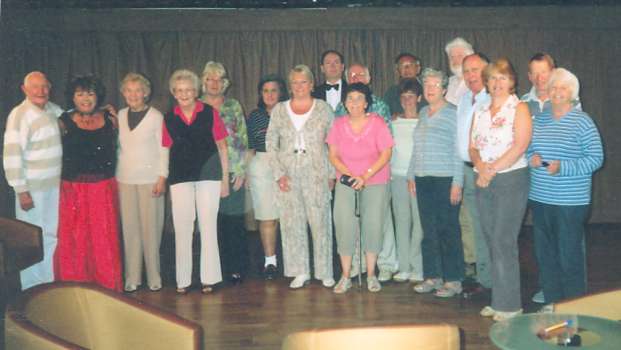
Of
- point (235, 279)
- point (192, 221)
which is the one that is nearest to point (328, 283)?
point (235, 279)

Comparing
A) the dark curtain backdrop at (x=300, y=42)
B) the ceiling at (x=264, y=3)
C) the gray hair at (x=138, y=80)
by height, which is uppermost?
A: the ceiling at (x=264, y=3)

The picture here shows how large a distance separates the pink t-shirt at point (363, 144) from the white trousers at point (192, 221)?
916 mm

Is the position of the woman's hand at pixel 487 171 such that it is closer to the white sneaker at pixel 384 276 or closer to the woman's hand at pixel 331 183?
the woman's hand at pixel 331 183

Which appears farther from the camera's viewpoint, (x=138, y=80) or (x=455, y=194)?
(x=138, y=80)

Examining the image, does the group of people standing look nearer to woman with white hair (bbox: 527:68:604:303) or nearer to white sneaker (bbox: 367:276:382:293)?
white sneaker (bbox: 367:276:382:293)

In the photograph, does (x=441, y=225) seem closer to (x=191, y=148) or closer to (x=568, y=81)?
(x=568, y=81)

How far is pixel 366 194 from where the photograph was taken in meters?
5.02

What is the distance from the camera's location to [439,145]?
4.75m

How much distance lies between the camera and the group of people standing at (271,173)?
15.7ft

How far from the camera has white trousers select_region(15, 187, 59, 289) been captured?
4.88 meters

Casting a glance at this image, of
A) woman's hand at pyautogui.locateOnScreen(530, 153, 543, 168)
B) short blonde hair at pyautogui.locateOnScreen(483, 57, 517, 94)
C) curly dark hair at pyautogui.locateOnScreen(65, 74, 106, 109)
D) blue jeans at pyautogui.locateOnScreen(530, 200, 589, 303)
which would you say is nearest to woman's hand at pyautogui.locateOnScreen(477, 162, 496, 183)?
woman's hand at pyautogui.locateOnScreen(530, 153, 543, 168)

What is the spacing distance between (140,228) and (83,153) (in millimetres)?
683

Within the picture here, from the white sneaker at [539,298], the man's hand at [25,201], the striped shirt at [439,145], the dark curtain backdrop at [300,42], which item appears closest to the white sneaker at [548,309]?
the white sneaker at [539,298]

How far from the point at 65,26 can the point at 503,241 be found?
550 cm
